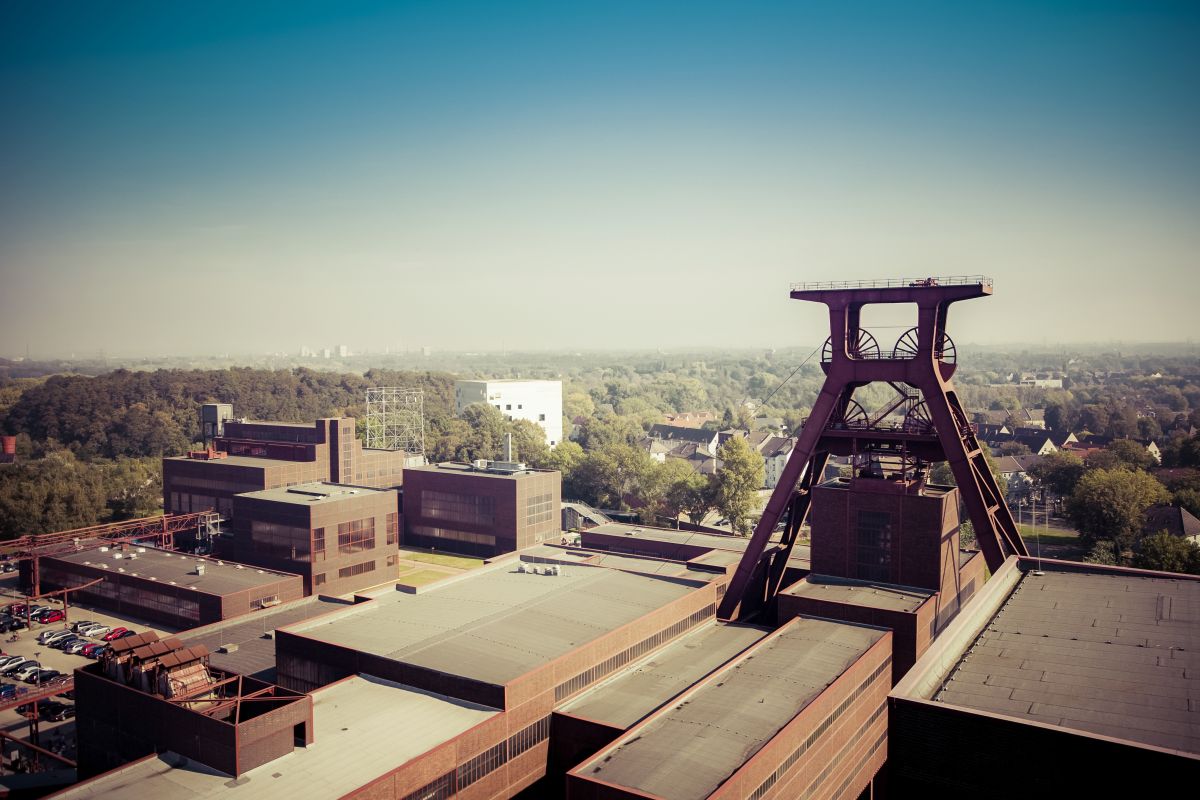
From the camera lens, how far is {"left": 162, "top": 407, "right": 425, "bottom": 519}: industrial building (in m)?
74.0

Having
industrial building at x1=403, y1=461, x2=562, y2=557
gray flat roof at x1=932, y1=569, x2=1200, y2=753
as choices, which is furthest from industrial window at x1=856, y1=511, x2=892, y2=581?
industrial building at x1=403, y1=461, x2=562, y2=557

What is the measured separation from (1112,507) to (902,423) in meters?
43.2

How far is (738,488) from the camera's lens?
7894 centimetres

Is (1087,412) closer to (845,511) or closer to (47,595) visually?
(845,511)

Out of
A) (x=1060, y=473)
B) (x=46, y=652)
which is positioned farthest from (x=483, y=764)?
(x=1060, y=473)

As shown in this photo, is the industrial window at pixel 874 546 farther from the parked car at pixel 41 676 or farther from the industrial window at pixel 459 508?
the parked car at pixel 41 676

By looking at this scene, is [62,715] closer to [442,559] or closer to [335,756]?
[335,756]

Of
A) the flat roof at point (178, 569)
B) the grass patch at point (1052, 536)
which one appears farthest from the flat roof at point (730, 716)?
the grass patch at point (1052, 536)

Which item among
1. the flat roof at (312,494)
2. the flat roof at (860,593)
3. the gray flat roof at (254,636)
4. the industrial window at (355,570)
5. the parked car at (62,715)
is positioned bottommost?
the parked car at (62,715)

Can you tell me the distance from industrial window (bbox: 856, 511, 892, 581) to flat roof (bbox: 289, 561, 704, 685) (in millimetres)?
8404

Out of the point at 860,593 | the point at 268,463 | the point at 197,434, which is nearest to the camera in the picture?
the point at 860,593

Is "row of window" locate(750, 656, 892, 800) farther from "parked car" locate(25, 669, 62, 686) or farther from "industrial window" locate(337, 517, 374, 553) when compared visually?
"industrial window" locate(337, 517, 374, 553)

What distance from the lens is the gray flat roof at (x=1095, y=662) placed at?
78.0 ft

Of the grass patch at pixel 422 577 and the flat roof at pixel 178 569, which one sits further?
the grass patch at pixel 422 577
